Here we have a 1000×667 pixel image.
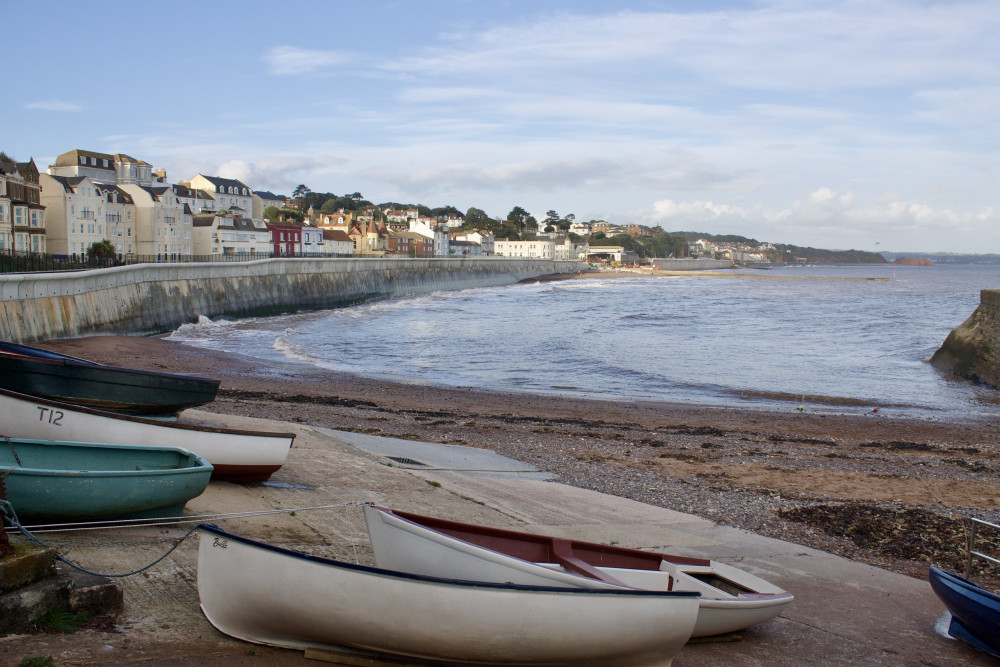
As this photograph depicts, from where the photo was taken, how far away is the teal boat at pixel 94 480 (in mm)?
5305

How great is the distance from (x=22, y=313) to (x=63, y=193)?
35542 mm

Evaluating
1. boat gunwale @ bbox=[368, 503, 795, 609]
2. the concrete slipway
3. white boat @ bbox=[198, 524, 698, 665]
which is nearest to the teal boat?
the concrete slipway

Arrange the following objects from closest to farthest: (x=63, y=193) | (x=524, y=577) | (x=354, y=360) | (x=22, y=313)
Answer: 1. (x=524, y=577)
2. (x=22, y=313)
3. (x=354, y=360)
4. (x=63, y=193)

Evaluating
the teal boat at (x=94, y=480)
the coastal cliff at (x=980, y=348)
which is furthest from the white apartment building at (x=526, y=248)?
the teal boat at (x=94, y=480)

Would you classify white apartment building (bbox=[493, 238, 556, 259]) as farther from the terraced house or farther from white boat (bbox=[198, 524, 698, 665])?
white boat (bbox=[198, 524, 698, 665])

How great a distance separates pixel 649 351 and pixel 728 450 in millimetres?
18189

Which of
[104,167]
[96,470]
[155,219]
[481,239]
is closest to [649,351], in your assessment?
[96,470]

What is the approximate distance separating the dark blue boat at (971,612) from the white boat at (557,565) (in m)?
1.50

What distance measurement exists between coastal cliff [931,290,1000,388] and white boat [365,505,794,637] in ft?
73.6

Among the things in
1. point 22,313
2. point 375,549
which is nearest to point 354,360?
point 22,313

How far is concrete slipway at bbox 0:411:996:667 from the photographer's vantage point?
14.6ft

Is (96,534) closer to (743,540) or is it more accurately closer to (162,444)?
(162,444)

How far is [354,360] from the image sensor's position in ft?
93.9

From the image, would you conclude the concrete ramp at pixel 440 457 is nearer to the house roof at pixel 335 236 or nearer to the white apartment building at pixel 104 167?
the white apartment building at pixel 104 167
